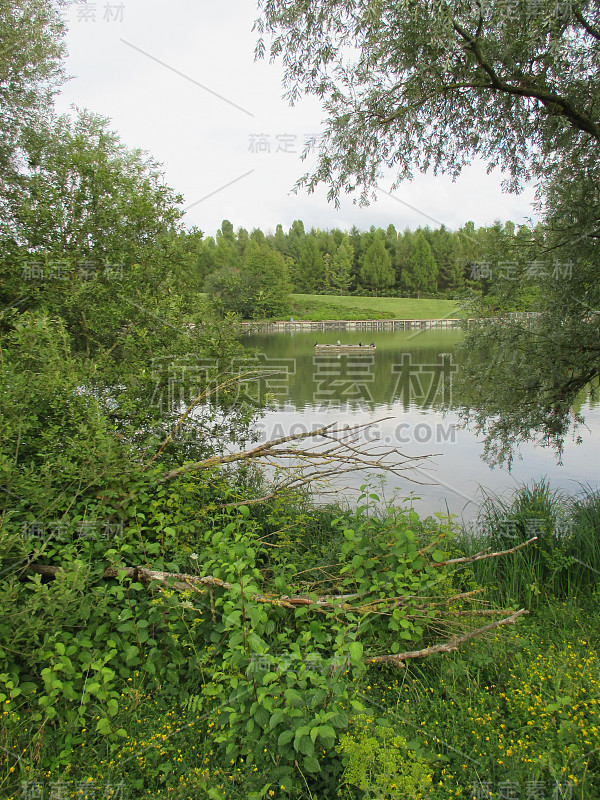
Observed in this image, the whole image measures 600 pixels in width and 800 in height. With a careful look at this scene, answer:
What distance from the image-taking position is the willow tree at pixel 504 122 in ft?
16.0

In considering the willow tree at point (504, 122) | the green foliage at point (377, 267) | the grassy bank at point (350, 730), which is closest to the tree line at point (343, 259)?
the green foliage at point (377, 267)

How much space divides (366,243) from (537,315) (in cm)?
8123

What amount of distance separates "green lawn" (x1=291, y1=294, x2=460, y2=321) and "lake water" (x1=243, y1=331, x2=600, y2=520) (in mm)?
38195

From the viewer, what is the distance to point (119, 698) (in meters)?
2.80

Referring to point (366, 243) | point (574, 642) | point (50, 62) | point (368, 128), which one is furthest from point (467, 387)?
point (366, 243)

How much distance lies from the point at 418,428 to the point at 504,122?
737 cm

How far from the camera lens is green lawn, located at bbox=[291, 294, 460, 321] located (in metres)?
61.0

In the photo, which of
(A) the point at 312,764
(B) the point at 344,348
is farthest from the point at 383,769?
(B) the point at 344,348

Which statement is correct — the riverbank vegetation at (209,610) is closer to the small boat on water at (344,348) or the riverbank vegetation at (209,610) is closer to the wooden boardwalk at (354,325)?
the small boat on water at (344,348)

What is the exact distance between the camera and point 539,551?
4984 millimetres

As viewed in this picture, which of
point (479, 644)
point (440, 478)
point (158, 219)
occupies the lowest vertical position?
point (440, 478)

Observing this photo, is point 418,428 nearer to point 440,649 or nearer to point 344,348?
point 440,649

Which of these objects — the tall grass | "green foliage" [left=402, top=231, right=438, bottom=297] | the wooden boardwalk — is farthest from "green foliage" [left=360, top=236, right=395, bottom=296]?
the tall grass

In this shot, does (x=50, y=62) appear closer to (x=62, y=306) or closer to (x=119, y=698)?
(x=62, y=306)
